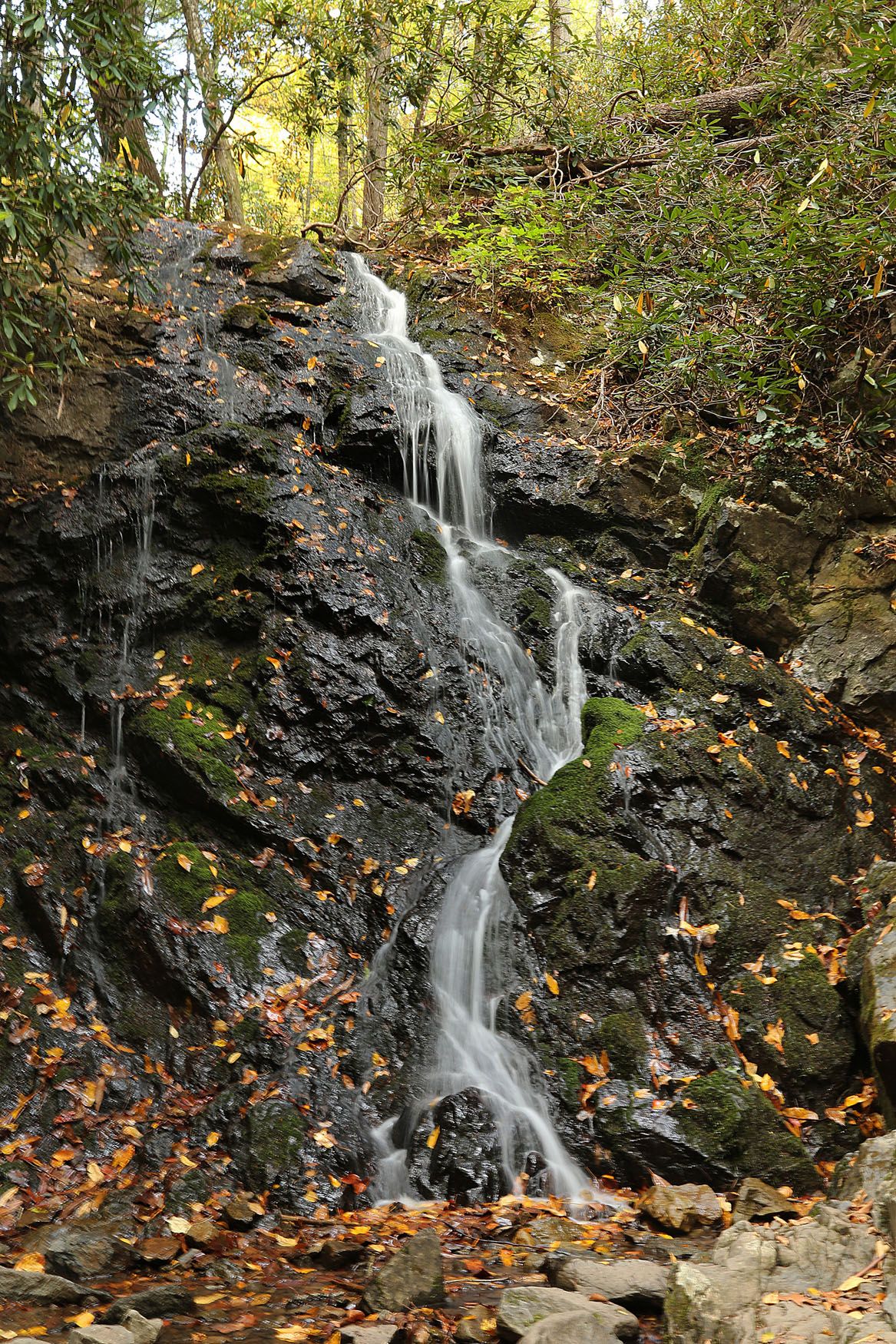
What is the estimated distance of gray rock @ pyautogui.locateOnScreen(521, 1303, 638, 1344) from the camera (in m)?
2.95

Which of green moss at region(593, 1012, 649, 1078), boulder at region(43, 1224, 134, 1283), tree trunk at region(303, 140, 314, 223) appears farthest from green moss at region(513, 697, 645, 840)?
tree trunk at region(303, 140, 314, 223)

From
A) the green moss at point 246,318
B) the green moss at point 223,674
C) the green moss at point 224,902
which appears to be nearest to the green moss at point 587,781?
the green moss at point 224,902

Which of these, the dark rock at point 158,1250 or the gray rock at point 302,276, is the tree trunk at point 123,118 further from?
the dark rock at point 158,1250

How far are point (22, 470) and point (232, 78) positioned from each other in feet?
24.7

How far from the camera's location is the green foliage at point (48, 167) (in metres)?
5.72

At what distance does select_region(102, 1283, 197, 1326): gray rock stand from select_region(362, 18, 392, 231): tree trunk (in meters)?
12.4

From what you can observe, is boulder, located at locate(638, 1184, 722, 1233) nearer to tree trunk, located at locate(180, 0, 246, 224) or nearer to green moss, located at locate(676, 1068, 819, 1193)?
green moss, located at locate(676, 1068, 819, 1193)

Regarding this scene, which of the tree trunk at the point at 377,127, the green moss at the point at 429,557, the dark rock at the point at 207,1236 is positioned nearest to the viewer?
the dark rock at the point at 207,1236

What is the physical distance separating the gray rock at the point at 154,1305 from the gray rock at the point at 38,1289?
18cm

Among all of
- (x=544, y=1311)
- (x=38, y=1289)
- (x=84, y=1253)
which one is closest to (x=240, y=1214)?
(x=84, y=1253)

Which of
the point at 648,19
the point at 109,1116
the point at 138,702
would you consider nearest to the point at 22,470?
the point at 138,702

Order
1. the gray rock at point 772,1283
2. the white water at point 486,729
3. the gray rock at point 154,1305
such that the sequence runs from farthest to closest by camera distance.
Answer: the white water at point 486,729 → the gray rock at point 154,1305 → the gray rock at point 772,1283

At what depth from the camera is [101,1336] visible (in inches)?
116

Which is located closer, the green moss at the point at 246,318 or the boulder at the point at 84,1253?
the boulder at the point at 84,1253
